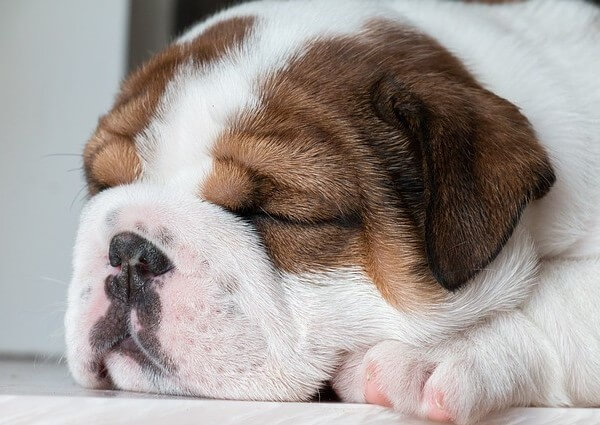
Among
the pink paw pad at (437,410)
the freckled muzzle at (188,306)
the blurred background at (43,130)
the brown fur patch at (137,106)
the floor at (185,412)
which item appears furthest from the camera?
the blurred background at (43,130)

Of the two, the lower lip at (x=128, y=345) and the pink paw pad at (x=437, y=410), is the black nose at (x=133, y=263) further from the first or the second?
the pink paw pad at (x=437, y=410)

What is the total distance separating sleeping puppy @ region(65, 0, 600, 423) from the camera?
1751 millimetres

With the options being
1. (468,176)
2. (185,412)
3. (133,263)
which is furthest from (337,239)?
(185,412)

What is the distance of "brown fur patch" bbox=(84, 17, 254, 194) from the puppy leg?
636 mm

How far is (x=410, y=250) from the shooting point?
1839 millimetres

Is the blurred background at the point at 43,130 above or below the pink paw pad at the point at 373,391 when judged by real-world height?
below

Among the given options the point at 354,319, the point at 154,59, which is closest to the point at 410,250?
the point at 354,319

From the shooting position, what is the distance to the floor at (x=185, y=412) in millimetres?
1468

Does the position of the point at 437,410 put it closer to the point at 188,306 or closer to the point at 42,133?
the point at 188,306

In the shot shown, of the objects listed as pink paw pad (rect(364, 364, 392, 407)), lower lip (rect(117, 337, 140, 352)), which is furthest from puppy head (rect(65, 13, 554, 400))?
pink paw pad (rect(364, 364, 392, 407))

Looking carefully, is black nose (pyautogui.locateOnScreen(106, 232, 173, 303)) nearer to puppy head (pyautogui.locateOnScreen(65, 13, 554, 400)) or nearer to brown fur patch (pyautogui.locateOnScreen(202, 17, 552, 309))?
puppy head (pyautogui.locateOnScreen(65, 13, 554, 400))

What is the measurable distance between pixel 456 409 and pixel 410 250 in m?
0.36

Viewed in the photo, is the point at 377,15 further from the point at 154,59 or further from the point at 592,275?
the point at 592,275

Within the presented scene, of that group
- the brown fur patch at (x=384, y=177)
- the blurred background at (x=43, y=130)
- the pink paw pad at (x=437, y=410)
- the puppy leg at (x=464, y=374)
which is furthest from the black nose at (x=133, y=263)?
the blurred background at (x=43, y=130)
